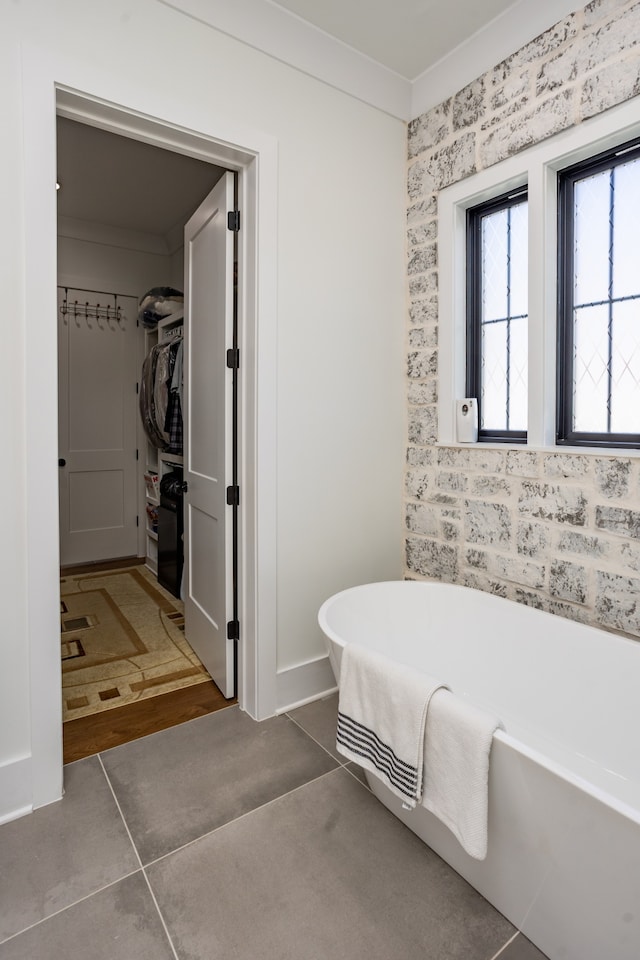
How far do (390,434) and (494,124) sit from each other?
1362 millimetres

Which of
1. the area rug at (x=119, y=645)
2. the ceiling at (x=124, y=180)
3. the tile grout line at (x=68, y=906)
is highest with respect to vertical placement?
the ceiling at (x=124, y=180)

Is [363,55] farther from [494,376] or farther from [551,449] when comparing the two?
[551,449]

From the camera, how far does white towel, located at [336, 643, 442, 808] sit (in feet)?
4.47

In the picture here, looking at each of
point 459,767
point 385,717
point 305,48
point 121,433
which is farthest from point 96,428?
point 459,767

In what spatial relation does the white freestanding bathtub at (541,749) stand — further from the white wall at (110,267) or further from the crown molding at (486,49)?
the white wall at (110,267)

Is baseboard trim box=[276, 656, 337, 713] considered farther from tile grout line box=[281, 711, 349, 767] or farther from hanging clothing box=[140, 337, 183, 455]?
hanging clothing box=[140, 337, 183, 455]

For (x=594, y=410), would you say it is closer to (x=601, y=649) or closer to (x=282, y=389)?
(x=601, y=649)

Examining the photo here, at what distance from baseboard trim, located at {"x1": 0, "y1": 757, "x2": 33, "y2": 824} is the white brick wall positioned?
1786 mm

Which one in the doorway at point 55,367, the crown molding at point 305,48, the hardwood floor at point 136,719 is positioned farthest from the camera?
the hardwood floor at point 136,719

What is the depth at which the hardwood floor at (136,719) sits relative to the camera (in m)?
2.14

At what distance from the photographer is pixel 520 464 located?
7.13 ft

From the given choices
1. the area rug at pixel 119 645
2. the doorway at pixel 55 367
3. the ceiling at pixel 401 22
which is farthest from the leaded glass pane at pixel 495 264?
the area rug at pixel 119 645

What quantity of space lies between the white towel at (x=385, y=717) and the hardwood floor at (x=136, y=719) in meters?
1.00

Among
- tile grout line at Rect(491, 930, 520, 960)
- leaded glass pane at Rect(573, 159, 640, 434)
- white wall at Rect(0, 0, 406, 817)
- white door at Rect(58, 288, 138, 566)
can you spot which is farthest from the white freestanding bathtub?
white door at Rect(58, 288, 138, 566)
